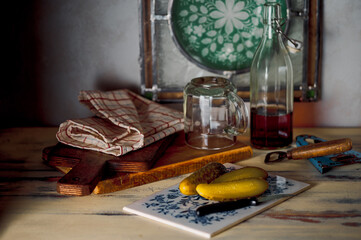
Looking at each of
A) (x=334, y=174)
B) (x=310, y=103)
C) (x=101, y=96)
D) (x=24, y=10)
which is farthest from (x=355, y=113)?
(x=24, y=10)

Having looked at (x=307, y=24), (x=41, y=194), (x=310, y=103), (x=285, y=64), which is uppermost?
(x=307, y=24)

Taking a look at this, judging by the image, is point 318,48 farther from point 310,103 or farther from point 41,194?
point 41,194

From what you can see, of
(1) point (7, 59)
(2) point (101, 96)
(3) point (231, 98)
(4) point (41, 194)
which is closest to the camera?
(4) point (41, 194)

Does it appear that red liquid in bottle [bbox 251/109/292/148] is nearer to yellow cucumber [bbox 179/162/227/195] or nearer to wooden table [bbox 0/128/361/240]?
wooden table [bbox 0/128/361/240]

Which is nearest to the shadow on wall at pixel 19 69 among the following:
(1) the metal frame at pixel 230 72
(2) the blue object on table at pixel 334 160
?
(1) the metal frame at pixel 230 72

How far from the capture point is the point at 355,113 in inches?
55.0

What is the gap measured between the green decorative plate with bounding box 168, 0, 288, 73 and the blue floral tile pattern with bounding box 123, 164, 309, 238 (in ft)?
1.60

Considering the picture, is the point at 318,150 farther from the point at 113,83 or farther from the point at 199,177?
the point at 113,83

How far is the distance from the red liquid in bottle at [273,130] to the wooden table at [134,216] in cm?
9

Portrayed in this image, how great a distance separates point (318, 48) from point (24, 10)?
843mm

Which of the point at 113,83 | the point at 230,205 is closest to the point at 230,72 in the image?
the point at 113,83

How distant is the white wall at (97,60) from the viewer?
1.35 meters

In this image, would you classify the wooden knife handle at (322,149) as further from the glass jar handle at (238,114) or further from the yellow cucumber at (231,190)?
the yellow cucumber at (231,190)

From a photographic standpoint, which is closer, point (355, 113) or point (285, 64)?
point (285, 64)
